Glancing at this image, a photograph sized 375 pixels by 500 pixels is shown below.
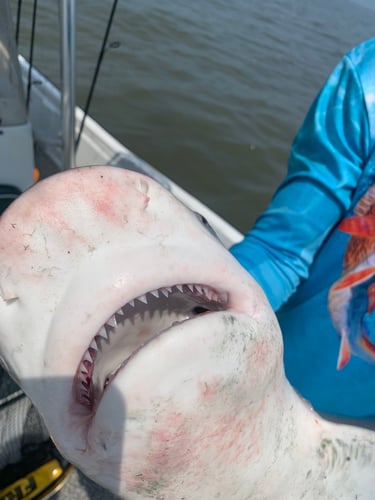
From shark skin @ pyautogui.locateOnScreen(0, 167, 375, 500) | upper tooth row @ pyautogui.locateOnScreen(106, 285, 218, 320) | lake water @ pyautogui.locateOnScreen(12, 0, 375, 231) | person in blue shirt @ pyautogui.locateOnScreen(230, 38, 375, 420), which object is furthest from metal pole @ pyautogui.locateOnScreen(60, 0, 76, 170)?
lake water @ pyautogui.locateOnScreen(12, 0, 375, 231)

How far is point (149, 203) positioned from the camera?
508mm

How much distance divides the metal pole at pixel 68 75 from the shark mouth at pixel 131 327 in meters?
0.96

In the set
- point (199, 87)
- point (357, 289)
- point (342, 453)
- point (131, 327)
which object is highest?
point (131, 327)

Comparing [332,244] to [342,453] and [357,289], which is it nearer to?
[357,289]

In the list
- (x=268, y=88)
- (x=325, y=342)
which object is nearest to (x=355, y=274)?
(x=325, y=342)

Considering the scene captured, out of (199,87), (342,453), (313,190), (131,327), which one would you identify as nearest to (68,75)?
(313,190)

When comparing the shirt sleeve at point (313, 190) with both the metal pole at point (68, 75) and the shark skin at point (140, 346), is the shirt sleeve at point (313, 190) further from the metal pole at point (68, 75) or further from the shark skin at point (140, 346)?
the metal pole at point (68, 75)

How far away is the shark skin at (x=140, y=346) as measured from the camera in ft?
1.44

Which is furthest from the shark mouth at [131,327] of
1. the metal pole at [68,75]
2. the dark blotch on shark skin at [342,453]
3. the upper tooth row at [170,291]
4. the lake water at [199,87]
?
the lake water at [199,87]

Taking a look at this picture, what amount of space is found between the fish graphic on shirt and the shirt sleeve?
6cm

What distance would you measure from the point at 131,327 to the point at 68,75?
1.05 metres

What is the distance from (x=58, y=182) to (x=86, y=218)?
0.06 m

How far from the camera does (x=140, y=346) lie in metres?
0.46

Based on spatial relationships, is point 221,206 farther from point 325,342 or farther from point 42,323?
point 42,323
